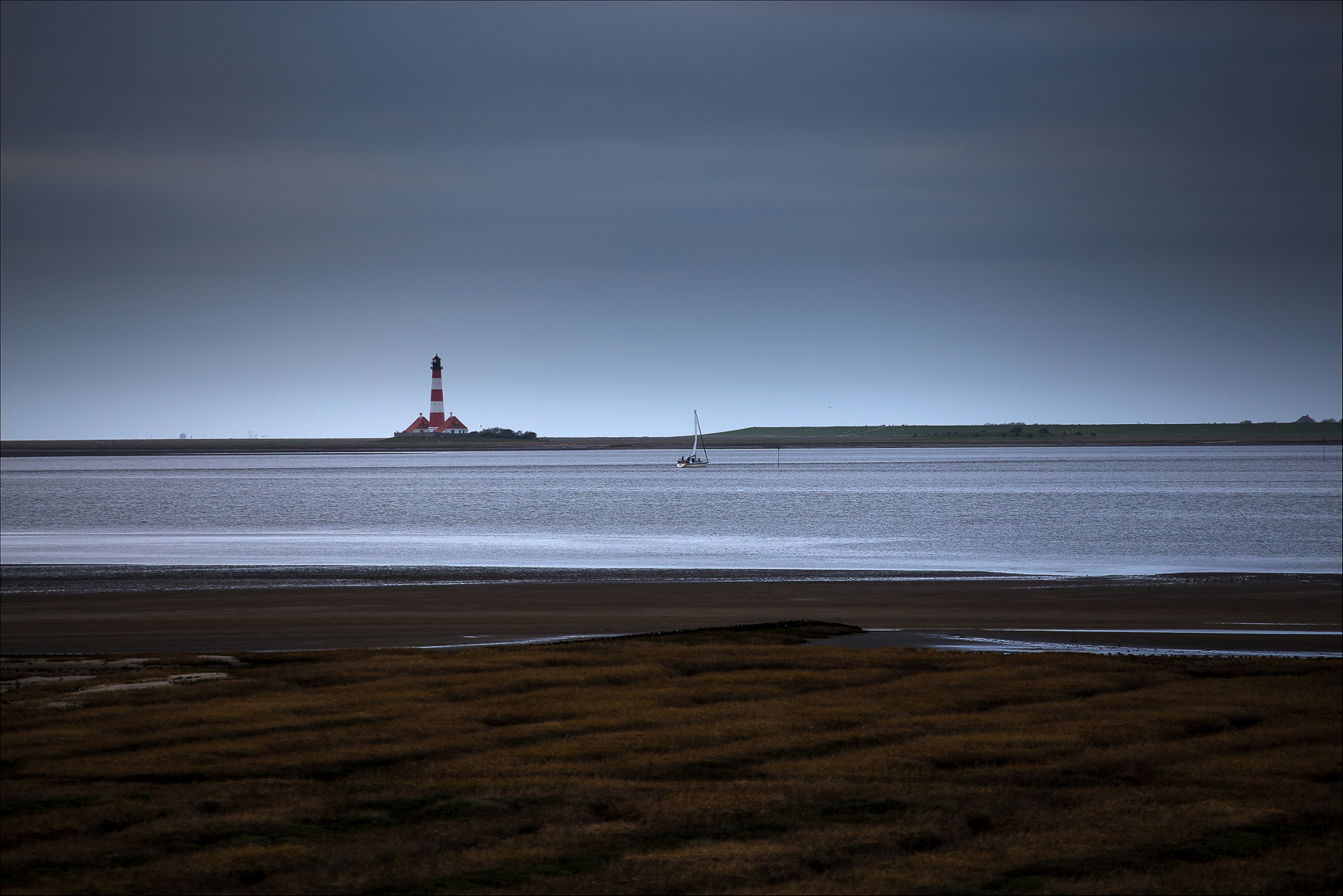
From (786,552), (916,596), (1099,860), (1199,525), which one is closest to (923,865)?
(1099,860)

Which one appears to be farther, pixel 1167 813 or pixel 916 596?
pixel 916 596

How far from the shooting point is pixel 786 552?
3338cm

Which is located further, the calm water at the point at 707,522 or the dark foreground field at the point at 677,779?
the calm water at the point at 707,522

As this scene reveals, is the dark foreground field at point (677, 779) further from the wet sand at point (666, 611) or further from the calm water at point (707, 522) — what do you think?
the calm water at point (707, 522)

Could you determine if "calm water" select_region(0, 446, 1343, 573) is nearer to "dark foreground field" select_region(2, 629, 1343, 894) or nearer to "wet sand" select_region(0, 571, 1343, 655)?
"wet sand" select_region(0, 571, 1343, 655)

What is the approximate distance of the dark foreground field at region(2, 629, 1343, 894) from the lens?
229 inches

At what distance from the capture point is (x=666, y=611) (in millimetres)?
19328

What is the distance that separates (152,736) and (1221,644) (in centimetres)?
1307

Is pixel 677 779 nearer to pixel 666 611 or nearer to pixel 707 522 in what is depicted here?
→ pixel 666 611

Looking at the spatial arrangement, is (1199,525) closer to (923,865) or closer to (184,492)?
(923,865)

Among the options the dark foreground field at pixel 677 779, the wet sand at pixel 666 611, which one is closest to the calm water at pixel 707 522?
the wet sand at pixel 666 611

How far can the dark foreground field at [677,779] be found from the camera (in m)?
5.81

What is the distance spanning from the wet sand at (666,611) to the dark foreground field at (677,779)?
3.92 m

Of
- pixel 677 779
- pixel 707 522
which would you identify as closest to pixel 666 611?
pixel 677 779
